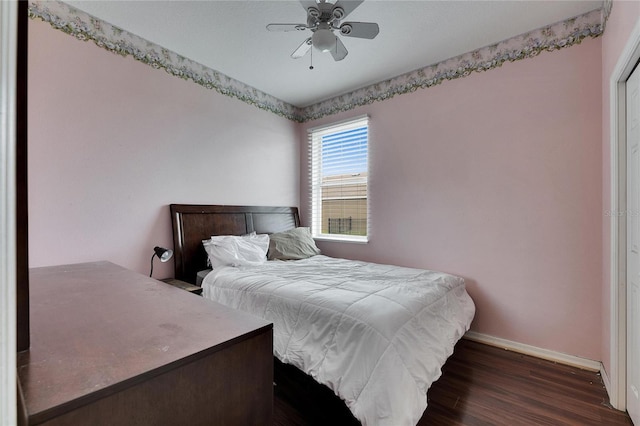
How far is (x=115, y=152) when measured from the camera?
244 cm

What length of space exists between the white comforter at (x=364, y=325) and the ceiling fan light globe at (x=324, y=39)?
1626 mm

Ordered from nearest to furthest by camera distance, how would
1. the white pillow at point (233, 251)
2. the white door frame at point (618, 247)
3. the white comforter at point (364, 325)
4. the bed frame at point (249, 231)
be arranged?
the white comforter at point (364, 325), the bed frame at point (249, 231), the white door frame at point (618, 247), the white pillow at point (233, 251)

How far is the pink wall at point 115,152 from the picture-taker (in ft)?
6.84

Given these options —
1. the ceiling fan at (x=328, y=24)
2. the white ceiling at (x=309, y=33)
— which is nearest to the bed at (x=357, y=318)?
the white ceiling at (x=309, y=33)

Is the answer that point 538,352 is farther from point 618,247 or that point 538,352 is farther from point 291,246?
point 291,246

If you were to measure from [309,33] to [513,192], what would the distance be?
2228 mm

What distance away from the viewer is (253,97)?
3.57 meters

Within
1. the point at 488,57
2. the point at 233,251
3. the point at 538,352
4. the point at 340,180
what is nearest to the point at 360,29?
the point at 488,57

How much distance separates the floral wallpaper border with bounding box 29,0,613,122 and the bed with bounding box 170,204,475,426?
1.39m

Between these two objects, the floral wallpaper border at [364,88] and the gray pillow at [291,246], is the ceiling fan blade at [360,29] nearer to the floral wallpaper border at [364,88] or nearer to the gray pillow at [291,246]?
the floral wallpaper border at [364,88]

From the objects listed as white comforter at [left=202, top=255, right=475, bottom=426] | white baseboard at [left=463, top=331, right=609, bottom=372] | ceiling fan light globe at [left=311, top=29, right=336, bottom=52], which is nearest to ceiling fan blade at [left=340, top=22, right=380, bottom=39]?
ceiling fan light globe at [left=311, top=29, right=336, bottom=52]

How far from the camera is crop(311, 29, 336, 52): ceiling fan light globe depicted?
1.88 m

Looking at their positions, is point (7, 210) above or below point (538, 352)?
above

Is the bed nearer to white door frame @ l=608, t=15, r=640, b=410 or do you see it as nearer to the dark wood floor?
the dark wood floor
